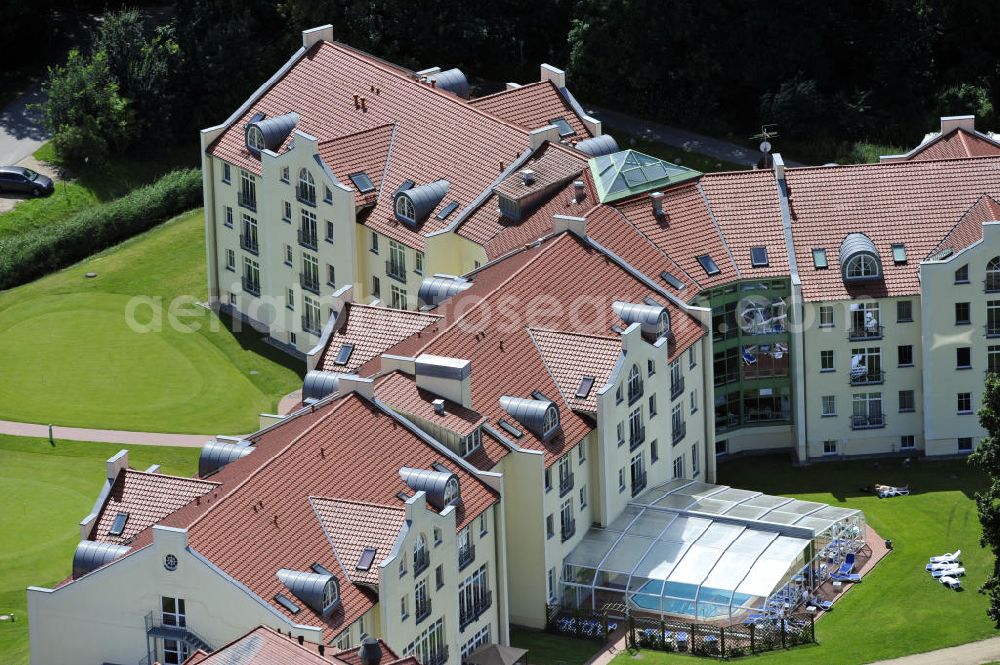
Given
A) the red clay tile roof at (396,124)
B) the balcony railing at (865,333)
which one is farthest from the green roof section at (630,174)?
the balcony railing at (865,333)

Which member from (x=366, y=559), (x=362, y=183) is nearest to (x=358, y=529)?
(x=366, y=559)

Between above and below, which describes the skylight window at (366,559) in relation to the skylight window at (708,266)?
below

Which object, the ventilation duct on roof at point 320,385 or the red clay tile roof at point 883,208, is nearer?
the ventilation duct on roof at point 320,385

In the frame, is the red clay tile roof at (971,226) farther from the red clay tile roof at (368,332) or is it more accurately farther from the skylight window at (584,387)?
the red clay tile roof at (368,332)

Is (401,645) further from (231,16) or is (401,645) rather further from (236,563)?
(231,16)

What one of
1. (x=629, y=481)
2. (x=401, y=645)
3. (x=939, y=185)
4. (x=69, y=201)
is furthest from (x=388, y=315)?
(x=69, y=201)

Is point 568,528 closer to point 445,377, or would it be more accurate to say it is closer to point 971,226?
point 445,377
